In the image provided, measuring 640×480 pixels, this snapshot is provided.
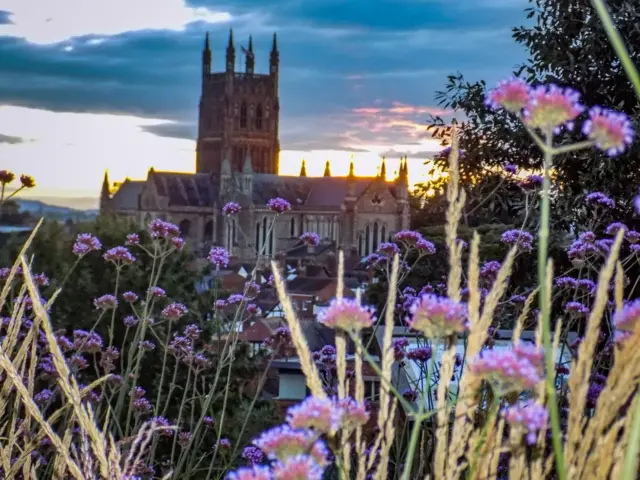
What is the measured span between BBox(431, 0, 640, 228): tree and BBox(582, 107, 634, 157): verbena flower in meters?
5.48

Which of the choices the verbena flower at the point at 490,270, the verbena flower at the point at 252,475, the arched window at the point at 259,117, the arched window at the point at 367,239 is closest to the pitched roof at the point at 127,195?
the arched window at the point at 259,117

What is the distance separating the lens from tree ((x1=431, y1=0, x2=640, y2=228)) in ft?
22.0

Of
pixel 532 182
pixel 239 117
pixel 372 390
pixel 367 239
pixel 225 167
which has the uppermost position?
pixel 239 117

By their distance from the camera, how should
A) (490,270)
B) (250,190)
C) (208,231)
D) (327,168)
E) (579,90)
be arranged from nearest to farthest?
1. (490,270)
2. (579,90)
3. (250,190)
4. (208,231)
5. (327,168)

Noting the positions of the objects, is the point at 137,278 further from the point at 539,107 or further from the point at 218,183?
the point at 218,183

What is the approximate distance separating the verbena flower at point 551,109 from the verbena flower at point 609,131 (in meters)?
0.03

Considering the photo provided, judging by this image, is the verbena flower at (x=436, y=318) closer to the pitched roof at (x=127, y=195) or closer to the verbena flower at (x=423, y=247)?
the verbena flower at (x=423, y=247)

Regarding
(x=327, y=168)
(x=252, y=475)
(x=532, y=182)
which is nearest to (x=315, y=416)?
(x=252, y=475)

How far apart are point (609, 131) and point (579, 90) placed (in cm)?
616

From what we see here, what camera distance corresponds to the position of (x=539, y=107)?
3.33 ft

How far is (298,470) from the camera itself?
0.81 metres

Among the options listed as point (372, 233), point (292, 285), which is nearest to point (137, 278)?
point (292, 285)

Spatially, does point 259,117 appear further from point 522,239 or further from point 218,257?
point 522,239

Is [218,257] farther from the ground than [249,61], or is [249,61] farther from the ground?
[249,61]
